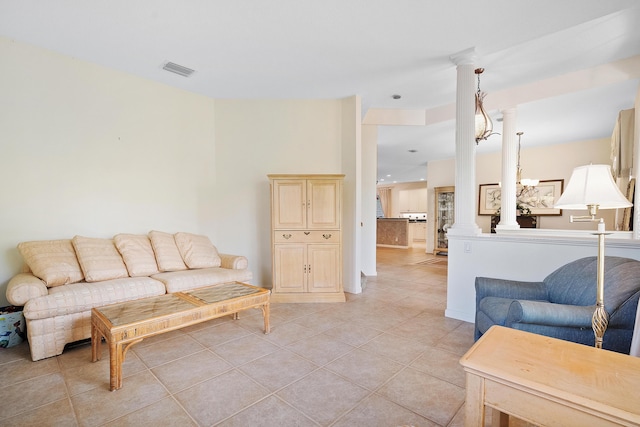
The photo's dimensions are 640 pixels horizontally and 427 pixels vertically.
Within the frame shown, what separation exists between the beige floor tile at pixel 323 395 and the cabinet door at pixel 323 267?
1.71m

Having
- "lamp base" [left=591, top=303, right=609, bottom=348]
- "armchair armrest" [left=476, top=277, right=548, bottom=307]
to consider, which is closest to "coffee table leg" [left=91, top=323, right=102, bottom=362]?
"armchair armrest" [left=476, top=277, right=548, bottom=307]

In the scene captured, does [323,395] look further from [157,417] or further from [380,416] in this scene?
[157,417]

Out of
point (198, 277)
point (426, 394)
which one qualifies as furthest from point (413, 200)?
point (426, 394)

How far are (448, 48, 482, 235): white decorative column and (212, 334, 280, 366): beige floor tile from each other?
91.1 inches

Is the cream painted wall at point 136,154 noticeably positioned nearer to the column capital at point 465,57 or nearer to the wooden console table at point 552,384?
the column capital at point 465,57

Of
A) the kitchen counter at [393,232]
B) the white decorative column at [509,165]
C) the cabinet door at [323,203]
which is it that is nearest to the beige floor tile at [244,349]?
the cabinet door at [323,203]

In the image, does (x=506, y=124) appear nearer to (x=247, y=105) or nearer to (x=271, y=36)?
(x=271, y=36)

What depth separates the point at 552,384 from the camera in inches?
37.8

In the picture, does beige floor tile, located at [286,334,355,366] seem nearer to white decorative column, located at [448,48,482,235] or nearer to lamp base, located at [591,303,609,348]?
lamp base, located at [591,303,609,348]

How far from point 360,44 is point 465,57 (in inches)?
44.9

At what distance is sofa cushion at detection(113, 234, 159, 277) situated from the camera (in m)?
3.05

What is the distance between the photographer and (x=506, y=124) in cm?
430

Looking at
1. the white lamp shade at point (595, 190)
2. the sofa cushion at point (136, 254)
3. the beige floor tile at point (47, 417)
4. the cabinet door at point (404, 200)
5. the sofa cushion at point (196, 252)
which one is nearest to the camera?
the white lamp shade at point (595, 190)

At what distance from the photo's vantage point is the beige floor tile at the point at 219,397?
5.41ft
